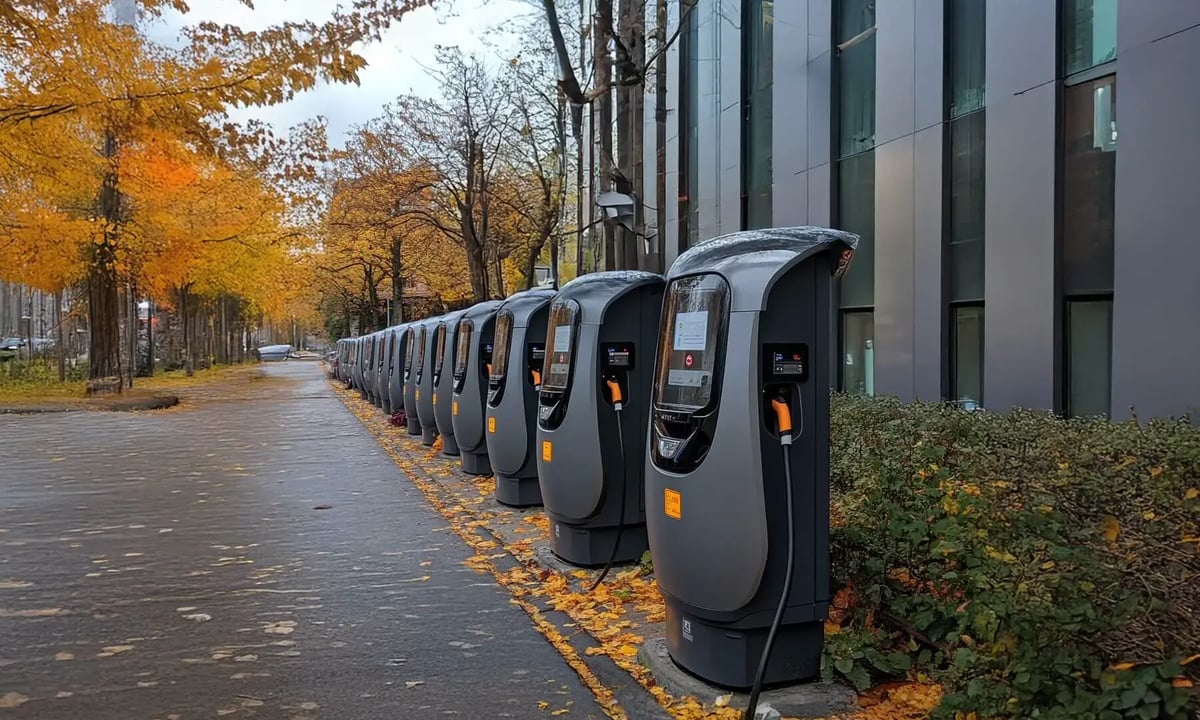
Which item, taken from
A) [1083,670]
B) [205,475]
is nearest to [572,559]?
[1083,670]

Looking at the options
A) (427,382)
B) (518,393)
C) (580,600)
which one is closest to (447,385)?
(427,382)

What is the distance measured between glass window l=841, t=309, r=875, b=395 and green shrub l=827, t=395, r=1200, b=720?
6329mm

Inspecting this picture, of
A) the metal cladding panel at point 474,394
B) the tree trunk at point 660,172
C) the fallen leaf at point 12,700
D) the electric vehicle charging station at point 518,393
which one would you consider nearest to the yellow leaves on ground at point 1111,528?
the fallen leaf at point 12,700

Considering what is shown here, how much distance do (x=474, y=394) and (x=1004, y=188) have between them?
227 inches

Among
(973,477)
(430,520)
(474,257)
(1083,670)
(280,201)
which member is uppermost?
A: (280,201)

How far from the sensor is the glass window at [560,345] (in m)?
6.49

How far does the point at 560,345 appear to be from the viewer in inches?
263

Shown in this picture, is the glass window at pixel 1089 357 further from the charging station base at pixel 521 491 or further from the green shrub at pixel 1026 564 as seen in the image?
the charging station base at pixel 521 491

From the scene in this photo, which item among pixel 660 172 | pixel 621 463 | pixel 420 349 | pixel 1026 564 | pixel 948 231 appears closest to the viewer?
pixel 1026 564

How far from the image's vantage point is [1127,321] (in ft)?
25.8

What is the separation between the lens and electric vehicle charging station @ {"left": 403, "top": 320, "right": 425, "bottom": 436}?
1515 cm

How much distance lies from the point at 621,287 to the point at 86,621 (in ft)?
12.4

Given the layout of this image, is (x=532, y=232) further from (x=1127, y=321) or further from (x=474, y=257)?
(x=1127, y=321)

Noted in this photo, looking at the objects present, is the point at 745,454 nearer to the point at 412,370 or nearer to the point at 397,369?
the point at 412,370
